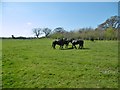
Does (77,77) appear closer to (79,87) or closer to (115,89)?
(79,87)

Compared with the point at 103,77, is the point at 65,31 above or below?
above

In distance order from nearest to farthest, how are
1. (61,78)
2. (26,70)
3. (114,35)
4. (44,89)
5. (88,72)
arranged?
(44,89) → (61,78) → (88,72) → (26,70) → (114,35)

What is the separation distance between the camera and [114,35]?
77312mm

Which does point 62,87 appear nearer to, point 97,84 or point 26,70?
point 97,84

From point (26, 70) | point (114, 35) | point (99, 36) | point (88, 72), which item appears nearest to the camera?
point (88, 72)

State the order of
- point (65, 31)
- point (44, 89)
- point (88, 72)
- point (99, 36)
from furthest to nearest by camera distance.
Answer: point (65, 31) < point (99, 36) < point (88, 72) < point (44, 89)

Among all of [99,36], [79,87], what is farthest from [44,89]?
[99,36]

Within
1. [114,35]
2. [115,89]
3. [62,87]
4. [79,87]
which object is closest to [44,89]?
[62,87]

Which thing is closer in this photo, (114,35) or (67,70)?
(67,70)

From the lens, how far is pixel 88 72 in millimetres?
10648

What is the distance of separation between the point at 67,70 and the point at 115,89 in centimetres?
352

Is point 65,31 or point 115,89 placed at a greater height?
point 65,31

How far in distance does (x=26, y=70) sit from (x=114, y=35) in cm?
7011

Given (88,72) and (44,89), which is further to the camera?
(88,72)
